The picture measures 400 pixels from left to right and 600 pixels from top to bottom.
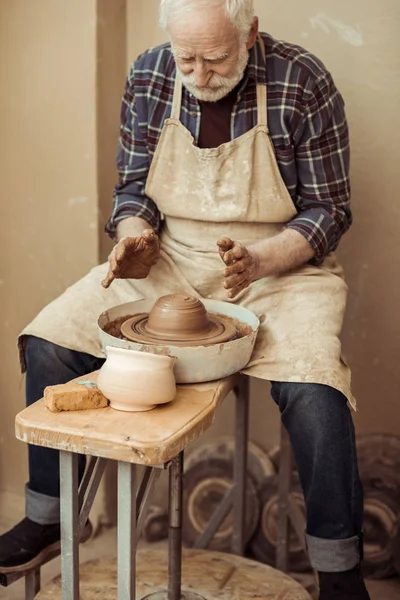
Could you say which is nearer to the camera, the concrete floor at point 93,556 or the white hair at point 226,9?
the white hair at point 226,9

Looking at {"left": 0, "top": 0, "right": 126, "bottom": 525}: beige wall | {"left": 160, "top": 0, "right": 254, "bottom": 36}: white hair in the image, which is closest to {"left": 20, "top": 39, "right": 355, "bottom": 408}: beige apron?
{"left": 160, "top": 0, "right": 254, "bottom": 36}: white hair

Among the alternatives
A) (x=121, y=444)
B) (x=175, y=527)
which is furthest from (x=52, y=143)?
(x=121, y=444)

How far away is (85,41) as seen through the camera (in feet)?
8.52

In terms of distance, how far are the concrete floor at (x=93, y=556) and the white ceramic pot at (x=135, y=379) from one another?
1254 mm

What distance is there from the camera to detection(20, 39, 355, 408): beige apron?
2.13m

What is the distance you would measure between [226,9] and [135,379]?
1010 mm

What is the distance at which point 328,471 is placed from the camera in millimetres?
1885

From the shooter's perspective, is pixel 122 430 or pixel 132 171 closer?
pixel 122 430

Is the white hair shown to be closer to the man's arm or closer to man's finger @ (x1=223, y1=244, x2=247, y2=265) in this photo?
the man's arm

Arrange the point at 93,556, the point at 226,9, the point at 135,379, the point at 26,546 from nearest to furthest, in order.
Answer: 1. the point at 135,379
2. the point at 226,9
3. the point at 26,546
4. the point at 93,556

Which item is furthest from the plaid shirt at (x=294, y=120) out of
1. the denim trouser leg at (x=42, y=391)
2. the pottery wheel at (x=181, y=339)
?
the denim trouser leg at (x=42, y=391)

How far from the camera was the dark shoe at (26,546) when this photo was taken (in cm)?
211

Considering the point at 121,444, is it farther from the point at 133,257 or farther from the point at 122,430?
the point at 133,257

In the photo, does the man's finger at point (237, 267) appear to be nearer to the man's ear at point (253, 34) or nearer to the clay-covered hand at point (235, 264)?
the clay-covered hand at point (235, 264)
